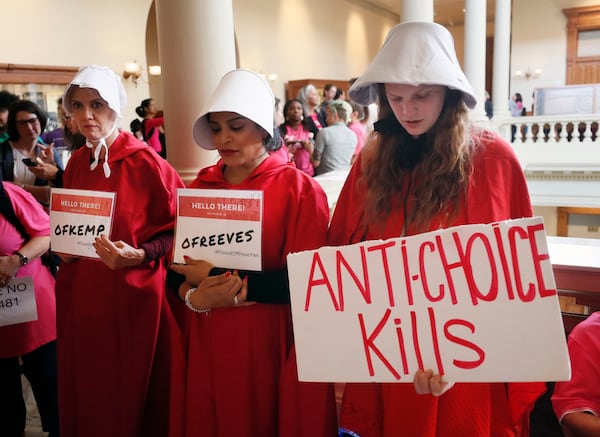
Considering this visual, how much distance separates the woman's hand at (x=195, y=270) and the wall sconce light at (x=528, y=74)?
1593 centimetres

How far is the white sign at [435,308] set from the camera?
3.39 feet

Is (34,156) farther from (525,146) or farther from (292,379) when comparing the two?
(525,146)

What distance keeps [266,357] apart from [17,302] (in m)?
1.18

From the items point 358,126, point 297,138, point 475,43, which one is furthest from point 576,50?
point 297,138

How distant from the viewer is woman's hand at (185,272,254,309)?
1.40 metres

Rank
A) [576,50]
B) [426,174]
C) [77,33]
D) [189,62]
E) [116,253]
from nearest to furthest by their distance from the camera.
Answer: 1. [426,174]
2. [116,253]
3. [189,62]
4. [77,33]
5. [576,50]

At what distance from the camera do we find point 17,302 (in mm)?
2137

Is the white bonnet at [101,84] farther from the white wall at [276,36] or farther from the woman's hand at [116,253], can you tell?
the white wall at [276,36]

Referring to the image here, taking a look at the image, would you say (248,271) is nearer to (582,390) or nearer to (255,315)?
(255,315)

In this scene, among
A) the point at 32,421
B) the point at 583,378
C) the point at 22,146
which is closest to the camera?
the point at 583,378

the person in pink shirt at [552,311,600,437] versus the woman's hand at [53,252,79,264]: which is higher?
Result: the woman's hand at [53,252,79,264]

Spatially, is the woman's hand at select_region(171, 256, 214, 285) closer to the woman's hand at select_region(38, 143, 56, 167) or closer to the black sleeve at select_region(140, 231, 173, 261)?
the black sleeve at select_region(140, 231, 173, 261)

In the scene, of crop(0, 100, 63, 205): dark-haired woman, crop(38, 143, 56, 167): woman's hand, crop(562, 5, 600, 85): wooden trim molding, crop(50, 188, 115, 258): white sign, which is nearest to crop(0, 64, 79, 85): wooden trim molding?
crop(0, 100, 63, 205): dark-haired woman

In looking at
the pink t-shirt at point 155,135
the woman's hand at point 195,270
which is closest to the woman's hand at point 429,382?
the woman's hand at point 195,270
